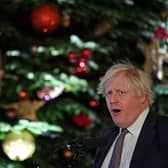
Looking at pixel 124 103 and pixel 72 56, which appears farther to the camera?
pixel 72 56

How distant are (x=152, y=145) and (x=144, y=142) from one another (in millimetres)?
32

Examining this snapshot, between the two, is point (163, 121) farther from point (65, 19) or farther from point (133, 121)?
point (65, 19)

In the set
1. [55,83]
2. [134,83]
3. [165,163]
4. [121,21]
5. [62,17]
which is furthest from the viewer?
[121,21]

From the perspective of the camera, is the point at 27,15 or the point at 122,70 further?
the point at 27,15

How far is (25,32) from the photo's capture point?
9.96 feet

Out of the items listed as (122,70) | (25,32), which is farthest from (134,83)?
(25,32)

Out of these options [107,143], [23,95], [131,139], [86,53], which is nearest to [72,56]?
[86,53]

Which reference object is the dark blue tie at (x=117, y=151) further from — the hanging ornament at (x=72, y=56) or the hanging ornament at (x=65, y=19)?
the hanging ornament at (x=65, y=19)

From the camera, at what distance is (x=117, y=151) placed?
5.63 feet

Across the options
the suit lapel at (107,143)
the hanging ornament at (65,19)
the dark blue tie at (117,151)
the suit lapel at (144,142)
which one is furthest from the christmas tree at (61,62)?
the suit lapel at (144,142)

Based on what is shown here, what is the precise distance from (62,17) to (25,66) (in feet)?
1.27

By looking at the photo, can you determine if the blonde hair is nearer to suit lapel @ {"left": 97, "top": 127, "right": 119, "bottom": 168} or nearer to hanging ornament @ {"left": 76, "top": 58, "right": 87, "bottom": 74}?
suit lapel @ {"left": 97, "top": 127, "right": 119, "bottom": 168}

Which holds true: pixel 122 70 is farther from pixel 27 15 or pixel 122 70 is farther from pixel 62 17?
pixel 27 15

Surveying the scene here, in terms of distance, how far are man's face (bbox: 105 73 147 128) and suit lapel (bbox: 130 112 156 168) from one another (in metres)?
0.05
